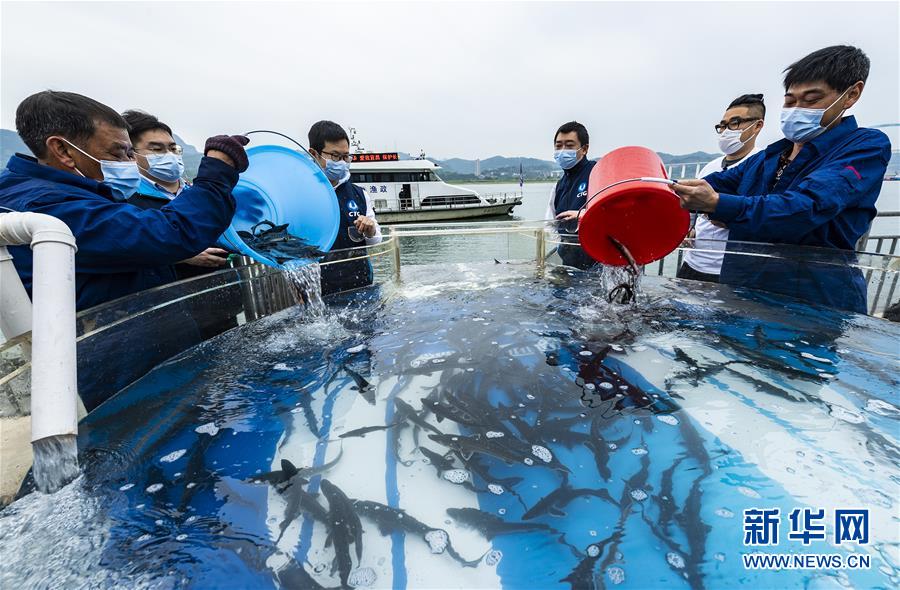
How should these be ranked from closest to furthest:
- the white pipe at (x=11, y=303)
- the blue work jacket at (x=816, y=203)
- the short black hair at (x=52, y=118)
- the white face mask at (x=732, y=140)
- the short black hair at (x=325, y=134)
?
the white pipe at (x=11, y=303)
the short black hair at (x=52, y=118)
the blue work jacket at (x=816, y=203)
the white face mask at (x=732, y=140)
the short black hair at (x=325, y=134)

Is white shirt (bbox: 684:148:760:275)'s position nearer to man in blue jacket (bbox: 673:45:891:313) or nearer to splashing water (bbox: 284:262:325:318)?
man in blue jacket (bbox: 673:45:891:313)

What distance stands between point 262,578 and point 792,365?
3.07 metres

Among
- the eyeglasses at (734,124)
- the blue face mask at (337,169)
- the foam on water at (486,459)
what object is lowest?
the foam on water at (486,459)

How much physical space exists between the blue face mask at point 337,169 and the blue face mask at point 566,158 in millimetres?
2696

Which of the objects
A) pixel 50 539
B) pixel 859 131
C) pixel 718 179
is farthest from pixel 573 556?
pixel 718 179

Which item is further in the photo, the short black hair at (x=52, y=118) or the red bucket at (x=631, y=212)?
the red bucket at (x=631, y=212)

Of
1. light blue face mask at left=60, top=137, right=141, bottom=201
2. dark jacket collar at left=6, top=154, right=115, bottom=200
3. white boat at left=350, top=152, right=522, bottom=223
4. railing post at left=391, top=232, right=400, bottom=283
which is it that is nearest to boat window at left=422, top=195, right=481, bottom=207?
white boat at left=350, top=152, right=522, bottom=223

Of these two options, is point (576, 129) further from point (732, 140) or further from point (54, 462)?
point (54, 462)

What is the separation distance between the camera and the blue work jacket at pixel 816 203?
2236mm

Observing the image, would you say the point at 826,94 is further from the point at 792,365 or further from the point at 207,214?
the point at 207,214

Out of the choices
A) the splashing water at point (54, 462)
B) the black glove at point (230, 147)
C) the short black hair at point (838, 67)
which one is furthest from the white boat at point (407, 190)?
the splashing water at point (54, 462)

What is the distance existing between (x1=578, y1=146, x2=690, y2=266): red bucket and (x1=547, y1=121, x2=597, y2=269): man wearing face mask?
1596mm

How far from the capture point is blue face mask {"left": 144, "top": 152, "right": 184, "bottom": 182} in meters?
3.18

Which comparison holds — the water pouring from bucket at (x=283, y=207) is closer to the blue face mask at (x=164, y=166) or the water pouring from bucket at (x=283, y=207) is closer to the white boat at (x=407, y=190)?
the blue face mask at (x=164, y=166)
